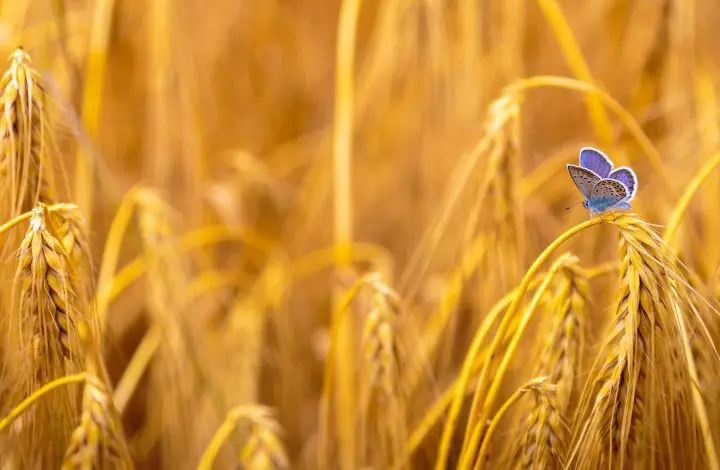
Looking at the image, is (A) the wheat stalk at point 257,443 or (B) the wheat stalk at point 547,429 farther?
(A) the wheat stalk at point 257,443

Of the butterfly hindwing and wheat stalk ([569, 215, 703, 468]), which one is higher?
the butterfly hindwing

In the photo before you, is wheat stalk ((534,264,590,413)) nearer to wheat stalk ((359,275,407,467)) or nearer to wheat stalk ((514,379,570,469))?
wheat stalk ((514,379,570,469))

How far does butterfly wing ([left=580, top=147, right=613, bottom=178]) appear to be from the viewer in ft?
1.80

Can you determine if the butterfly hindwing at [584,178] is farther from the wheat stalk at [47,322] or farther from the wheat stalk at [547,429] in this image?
the wheat stalk at [47,322]

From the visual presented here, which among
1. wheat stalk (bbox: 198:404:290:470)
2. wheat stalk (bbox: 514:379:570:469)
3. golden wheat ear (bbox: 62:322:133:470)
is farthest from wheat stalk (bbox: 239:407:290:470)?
wheat stalk (bbox: 514:379:570:469)

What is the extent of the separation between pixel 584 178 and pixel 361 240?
86 centimetres

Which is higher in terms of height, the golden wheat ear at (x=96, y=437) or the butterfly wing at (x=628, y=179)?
the butterfly wing at (x=628, y=179)

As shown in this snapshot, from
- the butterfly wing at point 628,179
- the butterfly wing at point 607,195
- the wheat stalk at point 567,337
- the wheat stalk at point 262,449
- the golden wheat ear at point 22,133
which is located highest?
the golden wheat ear at point 22,133

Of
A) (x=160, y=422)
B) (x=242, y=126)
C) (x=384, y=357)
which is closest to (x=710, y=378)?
(x=384, y=357)

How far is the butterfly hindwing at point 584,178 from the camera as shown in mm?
522

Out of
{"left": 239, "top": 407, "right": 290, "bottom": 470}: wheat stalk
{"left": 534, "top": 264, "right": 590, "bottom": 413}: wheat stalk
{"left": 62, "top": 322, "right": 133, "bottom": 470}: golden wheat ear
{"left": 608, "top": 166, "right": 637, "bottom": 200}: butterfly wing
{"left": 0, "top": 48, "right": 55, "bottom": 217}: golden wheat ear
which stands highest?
{"left": 0, "top": 48, "right": 55, "bottom": 217}: golden wheat ear

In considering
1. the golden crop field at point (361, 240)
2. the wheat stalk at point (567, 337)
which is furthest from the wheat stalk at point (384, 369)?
the wheat stalk at point (567, 337)

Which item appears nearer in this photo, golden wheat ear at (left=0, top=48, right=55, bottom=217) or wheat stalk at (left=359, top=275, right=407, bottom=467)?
golden wheat ear at (left=0, top=48, right=55, bottom=217)

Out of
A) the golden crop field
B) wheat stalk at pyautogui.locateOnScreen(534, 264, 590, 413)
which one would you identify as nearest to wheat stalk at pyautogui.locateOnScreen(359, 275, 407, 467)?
the golden crop field
